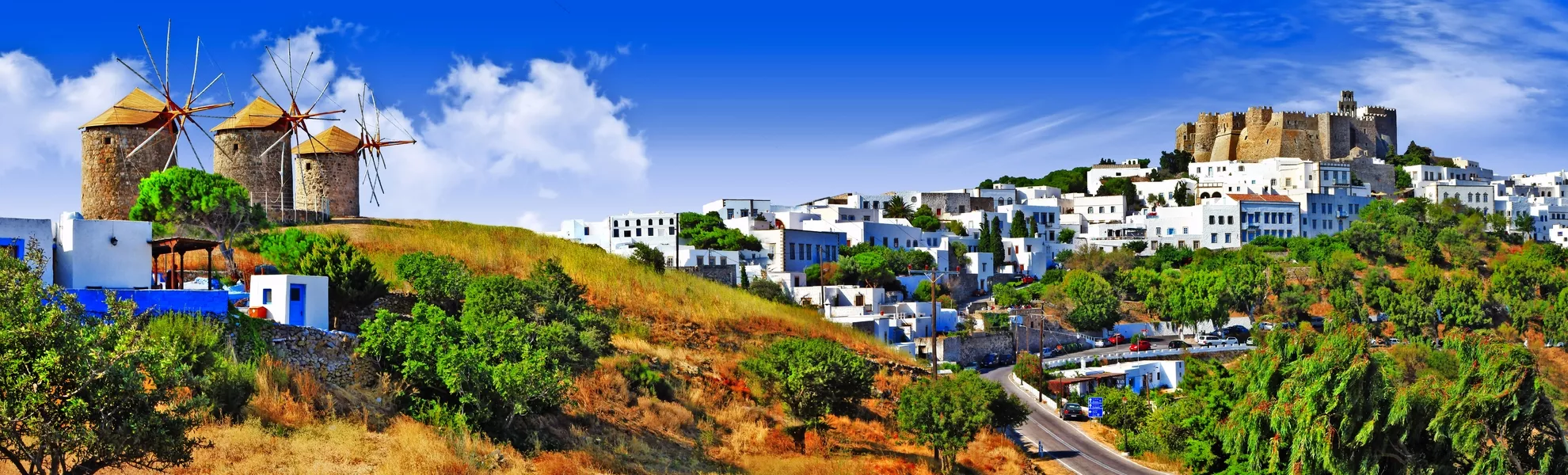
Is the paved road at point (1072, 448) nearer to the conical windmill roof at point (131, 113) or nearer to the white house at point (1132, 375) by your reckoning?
the white house at point (1132, 375)

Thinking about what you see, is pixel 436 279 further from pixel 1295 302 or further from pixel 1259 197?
pixel 1259 197

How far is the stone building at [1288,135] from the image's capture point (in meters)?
110

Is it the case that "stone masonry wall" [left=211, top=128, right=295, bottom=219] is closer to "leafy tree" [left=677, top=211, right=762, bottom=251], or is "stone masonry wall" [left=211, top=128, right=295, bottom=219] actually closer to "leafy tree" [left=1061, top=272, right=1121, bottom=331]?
"leafy tree" [left=677, top=211, right=762, bottom=251]

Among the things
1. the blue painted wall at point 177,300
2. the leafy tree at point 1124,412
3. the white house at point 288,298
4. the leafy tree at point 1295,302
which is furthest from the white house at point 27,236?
the leafy tree at point 1295,302

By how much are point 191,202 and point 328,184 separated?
11.7 m

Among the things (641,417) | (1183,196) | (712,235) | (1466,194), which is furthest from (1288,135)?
(641,417)

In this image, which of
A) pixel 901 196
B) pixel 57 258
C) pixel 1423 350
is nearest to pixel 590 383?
pixel 57 258

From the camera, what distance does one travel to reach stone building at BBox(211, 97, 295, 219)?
1737 inches

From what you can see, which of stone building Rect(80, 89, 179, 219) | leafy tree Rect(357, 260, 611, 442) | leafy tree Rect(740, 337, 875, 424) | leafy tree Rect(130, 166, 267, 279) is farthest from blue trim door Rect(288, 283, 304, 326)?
stone building Rect(80, 89, 179, 219)

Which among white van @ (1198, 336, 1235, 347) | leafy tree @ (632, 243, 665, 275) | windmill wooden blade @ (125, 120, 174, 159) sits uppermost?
windmill wooden blade @ (125, 120, 174, 159)

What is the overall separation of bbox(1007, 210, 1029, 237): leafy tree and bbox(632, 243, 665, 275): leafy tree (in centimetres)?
2975

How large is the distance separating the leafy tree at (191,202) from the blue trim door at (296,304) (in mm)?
12373

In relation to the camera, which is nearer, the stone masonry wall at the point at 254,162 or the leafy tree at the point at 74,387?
the leafy tree at the point at 74,387

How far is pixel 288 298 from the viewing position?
2350 cm
